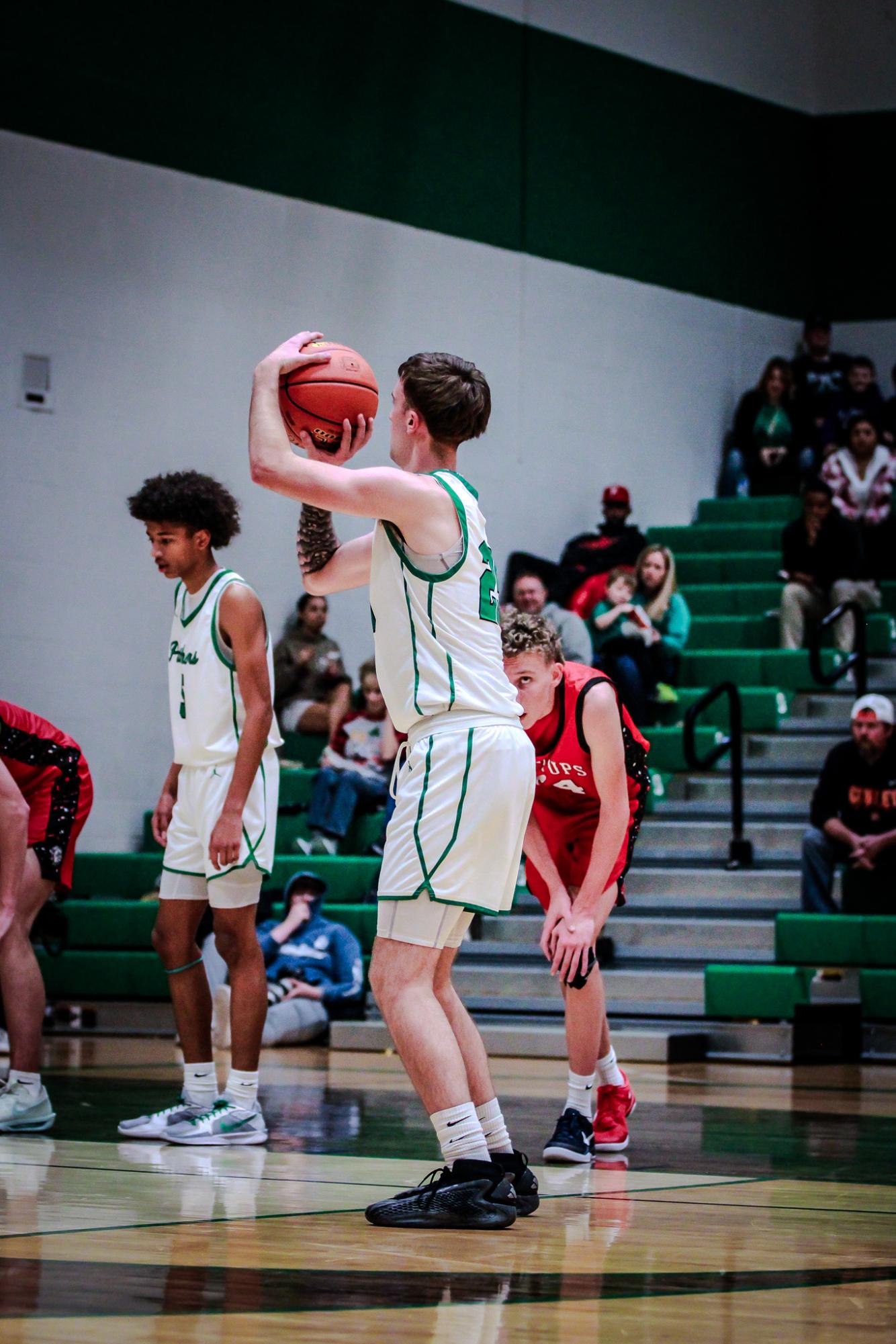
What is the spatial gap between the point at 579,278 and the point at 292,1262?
12.6 m

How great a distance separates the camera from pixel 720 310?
1636cm

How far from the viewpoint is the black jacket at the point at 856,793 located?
9.77 m

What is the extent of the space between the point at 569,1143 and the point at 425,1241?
4.80ft

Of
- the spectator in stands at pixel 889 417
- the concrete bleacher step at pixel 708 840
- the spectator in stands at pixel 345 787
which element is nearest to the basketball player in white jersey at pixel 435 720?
the spectator in stands at pixel 345 787

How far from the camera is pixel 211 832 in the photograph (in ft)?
17.8

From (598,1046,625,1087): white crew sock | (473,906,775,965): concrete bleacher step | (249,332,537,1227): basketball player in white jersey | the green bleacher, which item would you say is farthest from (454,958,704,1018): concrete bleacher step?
(249,332,537,1227): basketball player in white jersey

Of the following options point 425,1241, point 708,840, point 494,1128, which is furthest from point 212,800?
point 708,840

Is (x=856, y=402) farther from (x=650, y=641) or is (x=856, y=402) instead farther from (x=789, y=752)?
(x=789, y=752)

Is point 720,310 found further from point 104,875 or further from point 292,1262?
point 292,1262

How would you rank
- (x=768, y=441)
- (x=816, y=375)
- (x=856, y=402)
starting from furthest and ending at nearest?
(x=816, y=375), (x=768, y=441), (x=856, y=402)

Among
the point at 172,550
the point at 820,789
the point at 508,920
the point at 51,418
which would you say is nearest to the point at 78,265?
the point at 51,418

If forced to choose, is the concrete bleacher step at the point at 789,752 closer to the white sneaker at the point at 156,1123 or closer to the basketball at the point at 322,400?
the white sneaker at the point at 156,1123

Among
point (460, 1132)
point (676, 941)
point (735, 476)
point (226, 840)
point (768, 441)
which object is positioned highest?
point (768, 441)

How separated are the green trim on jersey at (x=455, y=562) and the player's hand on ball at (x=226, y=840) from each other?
1474 mm
